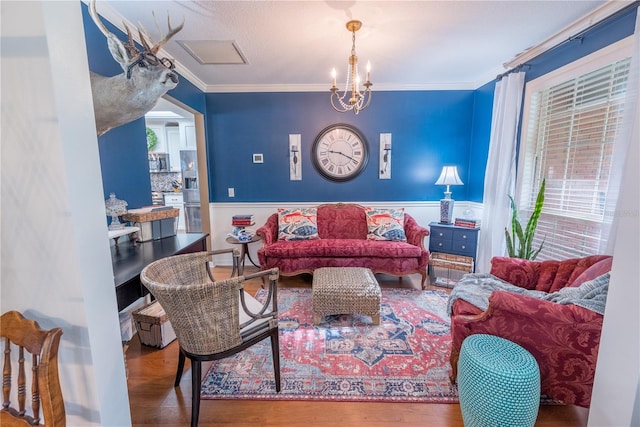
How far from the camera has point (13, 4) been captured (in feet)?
2.79

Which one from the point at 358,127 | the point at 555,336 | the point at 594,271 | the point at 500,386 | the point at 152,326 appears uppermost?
the point at 358,127

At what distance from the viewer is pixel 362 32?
2.35 metres

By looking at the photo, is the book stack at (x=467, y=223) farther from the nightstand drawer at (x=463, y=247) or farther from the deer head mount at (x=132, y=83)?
the deer head mount at (x=132, y=83)

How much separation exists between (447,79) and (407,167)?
4.09 feet

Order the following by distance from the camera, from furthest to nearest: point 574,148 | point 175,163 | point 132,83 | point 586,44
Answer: point 175,163 < point 574,148 < point 586,44 < point 132,83

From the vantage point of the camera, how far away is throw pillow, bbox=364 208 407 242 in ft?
11.4

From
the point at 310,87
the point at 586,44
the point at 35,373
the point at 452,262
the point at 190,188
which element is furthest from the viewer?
the point at 190,188

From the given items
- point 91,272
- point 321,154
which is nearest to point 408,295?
point 321,154

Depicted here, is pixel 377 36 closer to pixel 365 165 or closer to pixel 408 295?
pixel 365 165

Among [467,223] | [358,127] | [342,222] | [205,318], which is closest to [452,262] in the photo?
[467,223]

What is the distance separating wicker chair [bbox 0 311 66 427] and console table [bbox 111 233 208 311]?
0.54m

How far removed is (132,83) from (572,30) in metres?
3.39

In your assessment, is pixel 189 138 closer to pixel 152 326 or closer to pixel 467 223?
pixel 152 326

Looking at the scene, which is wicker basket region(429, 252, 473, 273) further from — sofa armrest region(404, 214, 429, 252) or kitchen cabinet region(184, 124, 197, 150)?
kitchen cabinet region(184, 124, 197, 150)
